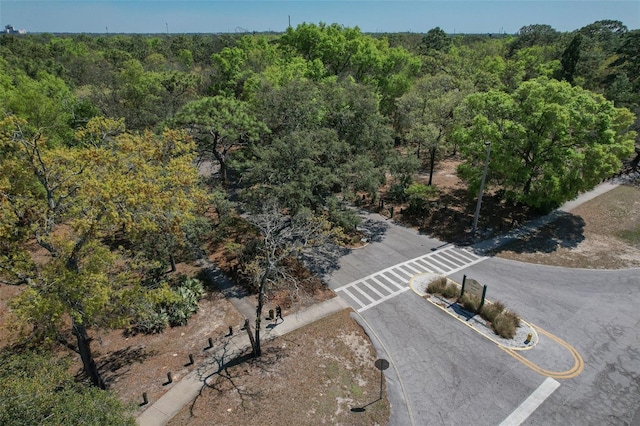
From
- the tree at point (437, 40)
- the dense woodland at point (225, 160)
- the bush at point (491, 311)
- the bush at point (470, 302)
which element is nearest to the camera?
the dense woodland at point (225, 160)

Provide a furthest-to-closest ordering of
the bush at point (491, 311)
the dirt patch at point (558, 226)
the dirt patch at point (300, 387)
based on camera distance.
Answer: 1. the dirt patch at point (558, 226)
2. the bush at point (491, 311)
3. the dirt patch at point (300, 387)

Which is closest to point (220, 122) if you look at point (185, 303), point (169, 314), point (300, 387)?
point (185, 303)

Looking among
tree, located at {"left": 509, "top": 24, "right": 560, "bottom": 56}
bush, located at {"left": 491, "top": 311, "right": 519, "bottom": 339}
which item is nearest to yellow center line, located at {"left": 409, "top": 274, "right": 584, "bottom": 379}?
bush, located at {"left": 491, "top": 311, "right": 519, "bottom": 339}

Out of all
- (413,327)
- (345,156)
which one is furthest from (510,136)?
(413,327)

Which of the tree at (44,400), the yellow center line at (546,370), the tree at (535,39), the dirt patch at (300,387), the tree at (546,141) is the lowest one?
the yellow center line at (546,370)

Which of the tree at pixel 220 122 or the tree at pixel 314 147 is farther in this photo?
the tree at pixel 220 122

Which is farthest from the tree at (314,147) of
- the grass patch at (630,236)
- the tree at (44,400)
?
the grass patch at (630,236)

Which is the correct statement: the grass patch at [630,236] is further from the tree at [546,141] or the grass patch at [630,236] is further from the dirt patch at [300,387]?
the dirt patch at [300,387]

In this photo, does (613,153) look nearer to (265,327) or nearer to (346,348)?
(346,348)
